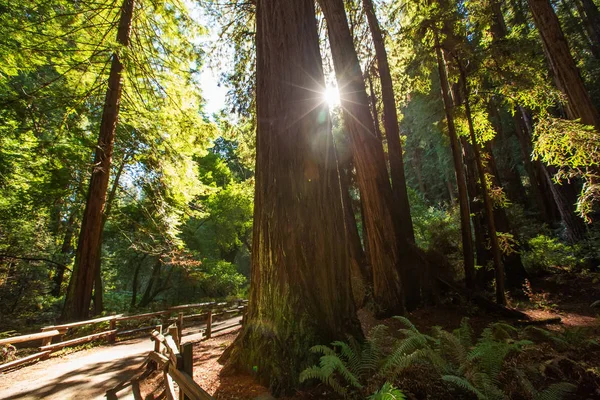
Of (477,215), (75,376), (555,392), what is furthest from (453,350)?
(477,215)

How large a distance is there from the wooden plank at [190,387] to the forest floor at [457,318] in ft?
2.03

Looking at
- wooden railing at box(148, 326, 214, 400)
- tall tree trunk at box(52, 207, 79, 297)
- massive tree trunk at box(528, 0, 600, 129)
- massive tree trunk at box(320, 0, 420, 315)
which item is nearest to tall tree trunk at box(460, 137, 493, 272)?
massive tree trunk at box(320, 0, 420, 315)

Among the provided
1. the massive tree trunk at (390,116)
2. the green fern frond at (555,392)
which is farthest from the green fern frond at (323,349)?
the massive tree trunk at (390,116)

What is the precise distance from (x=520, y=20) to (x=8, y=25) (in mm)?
23829

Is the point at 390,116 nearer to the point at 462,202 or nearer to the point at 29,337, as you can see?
the point at 462,202

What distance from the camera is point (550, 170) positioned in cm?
1475

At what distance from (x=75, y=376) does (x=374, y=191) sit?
7281 mm

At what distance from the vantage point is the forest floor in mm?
3342

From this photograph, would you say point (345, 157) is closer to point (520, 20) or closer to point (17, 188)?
point (17, 188)

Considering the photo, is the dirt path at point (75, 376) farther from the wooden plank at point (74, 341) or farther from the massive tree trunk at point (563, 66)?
the massive tree trunk at point (563, 66)

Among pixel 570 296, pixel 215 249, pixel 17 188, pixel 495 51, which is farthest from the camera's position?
pixel 215 249

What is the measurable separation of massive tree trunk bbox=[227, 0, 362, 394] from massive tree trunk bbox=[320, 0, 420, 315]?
291cm

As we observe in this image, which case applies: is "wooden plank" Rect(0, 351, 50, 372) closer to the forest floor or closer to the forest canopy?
the forest canopy

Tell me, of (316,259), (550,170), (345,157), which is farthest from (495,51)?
(550,170)
